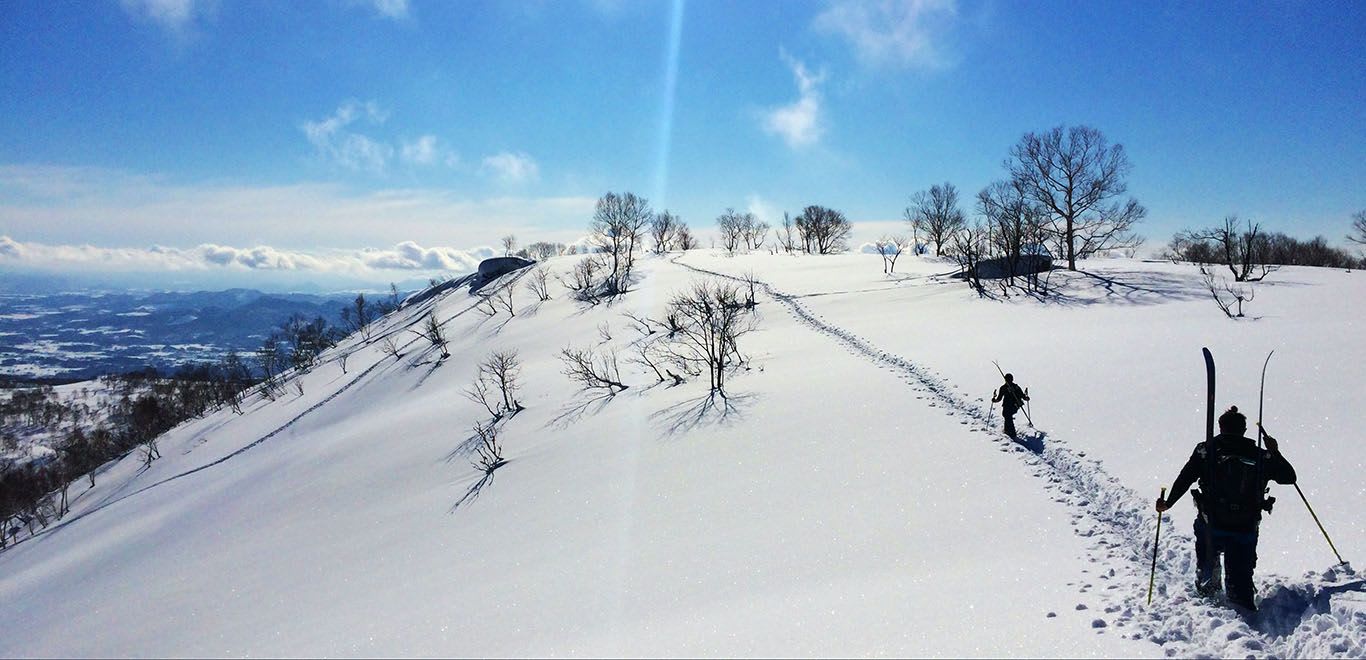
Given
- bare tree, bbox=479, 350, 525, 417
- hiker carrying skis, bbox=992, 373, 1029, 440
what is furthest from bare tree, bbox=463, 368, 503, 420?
hiker carrying skis, bbox=992, 373, 1029, 440

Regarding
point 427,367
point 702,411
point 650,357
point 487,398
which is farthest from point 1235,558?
point 427,367

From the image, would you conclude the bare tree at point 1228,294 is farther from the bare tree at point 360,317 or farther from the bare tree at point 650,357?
the bare tree at point 360,317

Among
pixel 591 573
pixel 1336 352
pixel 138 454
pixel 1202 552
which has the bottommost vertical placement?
pixel 138 454

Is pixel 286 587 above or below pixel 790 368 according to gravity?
below

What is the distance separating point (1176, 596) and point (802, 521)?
462 centimetres

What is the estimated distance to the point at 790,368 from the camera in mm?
20594

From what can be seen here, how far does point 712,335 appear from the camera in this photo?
65.6 feet

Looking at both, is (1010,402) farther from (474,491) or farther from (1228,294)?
(1228,294)

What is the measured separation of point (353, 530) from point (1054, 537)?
598 inches

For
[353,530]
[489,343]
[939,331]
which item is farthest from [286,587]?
[489,343]

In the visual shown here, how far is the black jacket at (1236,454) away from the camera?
17.6ft

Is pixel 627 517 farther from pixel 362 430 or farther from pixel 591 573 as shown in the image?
pixel 362 430

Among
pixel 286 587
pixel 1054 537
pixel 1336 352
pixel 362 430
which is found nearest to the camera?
pixel 1054 537

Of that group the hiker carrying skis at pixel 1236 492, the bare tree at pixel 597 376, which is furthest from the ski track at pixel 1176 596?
the bare tree at pixel 597 376
